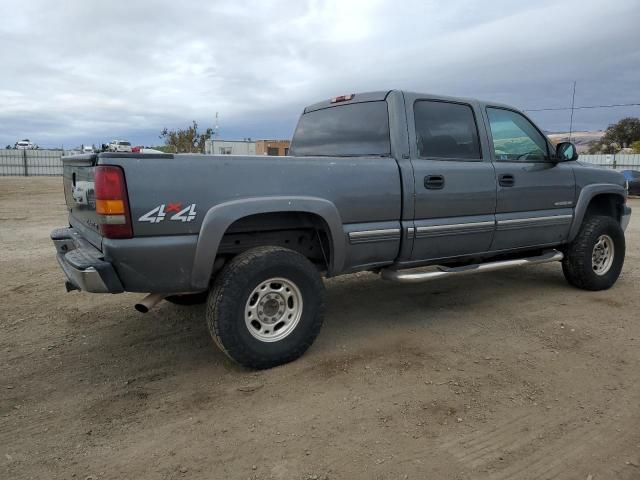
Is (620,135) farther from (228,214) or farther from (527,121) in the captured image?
(228,214)

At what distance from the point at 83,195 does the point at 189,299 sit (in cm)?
150

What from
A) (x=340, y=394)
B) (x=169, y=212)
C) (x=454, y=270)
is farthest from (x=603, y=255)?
(x=169, y=212)

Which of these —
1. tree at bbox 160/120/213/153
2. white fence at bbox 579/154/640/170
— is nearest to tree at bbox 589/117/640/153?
white fence at bbox 579/154/640/170

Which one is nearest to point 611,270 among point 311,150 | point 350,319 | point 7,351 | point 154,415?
point 350,319

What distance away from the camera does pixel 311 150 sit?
4.83 meters

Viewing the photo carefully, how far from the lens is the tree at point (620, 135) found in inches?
1937

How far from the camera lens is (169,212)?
3012 mm

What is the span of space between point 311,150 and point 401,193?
50.9 inches

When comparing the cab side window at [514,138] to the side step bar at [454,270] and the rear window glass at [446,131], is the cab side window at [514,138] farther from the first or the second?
the side step bar at [454,270]

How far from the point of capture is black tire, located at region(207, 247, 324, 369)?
3217mm

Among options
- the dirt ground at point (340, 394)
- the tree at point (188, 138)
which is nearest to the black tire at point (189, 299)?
the dirt ground at point (340, 394)

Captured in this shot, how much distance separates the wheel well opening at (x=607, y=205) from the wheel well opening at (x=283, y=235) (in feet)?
11.0

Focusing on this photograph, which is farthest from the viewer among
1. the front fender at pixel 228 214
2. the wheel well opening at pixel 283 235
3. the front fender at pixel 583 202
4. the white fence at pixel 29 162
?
the white fence at pixel 29 162

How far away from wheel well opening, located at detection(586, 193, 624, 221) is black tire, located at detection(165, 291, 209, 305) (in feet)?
13.8
